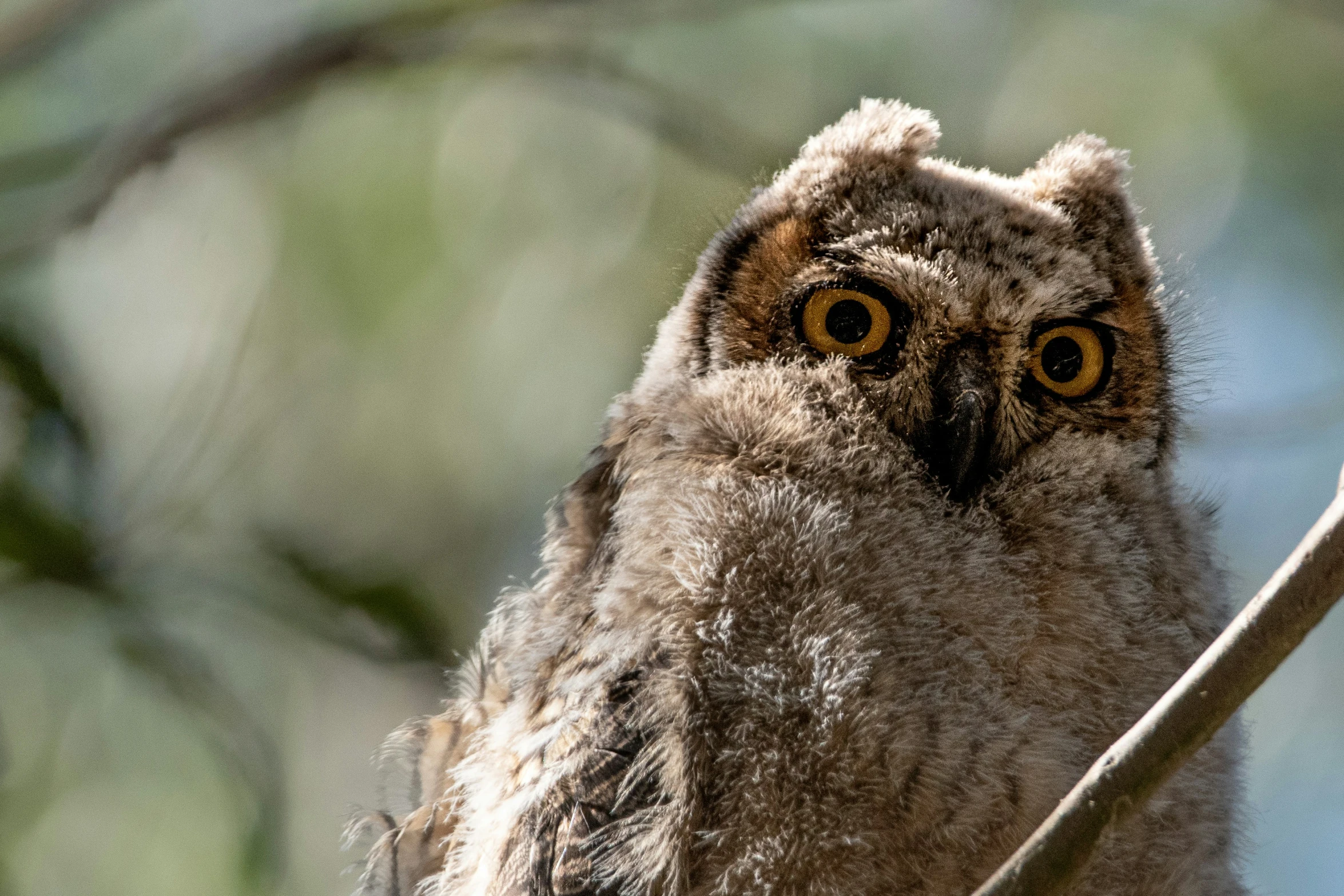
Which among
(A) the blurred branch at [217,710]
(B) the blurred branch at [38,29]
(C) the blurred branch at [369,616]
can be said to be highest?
(B) the blurred branch at [38,29]

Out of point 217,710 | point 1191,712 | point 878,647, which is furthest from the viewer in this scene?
point 217,710

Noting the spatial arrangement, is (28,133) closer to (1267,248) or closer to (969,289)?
(969,289)

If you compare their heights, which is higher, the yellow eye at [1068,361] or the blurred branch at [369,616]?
the yellow eye at [1068,361]

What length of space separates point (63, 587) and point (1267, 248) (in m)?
4.59

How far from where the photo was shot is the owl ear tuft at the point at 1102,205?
2.74 m

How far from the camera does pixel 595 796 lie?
80.6 inches

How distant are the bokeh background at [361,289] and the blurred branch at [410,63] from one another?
0.02 m

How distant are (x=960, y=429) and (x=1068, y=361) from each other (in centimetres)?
37

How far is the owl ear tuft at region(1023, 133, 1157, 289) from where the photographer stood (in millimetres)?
2736

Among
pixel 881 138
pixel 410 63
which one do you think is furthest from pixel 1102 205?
pixel 410 63

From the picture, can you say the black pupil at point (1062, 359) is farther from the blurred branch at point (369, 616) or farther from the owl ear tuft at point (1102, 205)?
the blurred branch at point (369, 616)

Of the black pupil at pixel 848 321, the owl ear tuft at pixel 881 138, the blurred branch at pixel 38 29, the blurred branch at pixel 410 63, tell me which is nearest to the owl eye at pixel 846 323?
the black pupil at pixel 848 321

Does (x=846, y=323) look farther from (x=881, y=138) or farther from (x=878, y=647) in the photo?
(x=878, y=647)

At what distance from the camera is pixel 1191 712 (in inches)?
52.5
